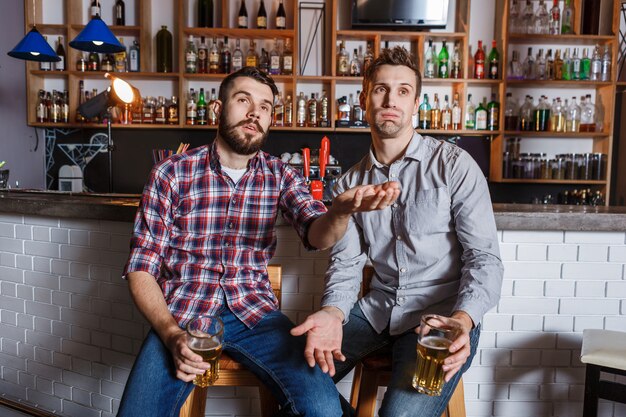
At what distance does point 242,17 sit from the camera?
4141 millimetres

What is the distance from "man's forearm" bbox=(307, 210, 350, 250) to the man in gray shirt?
158 mm

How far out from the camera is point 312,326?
4.42 ft

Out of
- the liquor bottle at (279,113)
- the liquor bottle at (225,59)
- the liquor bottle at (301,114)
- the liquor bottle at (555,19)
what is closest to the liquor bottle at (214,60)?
the liquor bottle at (225,59)

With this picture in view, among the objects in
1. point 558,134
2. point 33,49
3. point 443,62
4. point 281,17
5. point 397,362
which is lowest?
point 397,362

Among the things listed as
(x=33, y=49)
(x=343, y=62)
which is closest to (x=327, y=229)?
(x=33, y=49)

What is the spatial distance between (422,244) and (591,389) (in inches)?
24.2

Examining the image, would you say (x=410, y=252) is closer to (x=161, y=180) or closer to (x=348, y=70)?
(x=161, y=180)

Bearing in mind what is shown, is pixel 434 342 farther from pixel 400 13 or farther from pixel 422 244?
pixel 400 13

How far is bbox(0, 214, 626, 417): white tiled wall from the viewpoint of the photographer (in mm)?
1993

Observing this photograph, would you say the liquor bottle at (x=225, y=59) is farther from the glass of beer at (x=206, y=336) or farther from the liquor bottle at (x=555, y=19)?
the glass of beer at (x=206, y=336)

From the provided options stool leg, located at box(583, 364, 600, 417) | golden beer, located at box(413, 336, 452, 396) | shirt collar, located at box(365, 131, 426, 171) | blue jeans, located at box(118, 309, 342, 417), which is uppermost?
shirt collar, located at box(365, 131, 426, 171)

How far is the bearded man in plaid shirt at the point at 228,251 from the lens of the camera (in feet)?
4.43

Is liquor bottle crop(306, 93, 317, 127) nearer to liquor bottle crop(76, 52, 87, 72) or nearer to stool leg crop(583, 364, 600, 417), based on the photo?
liquor bottle crop(76, 52, 87, 72)

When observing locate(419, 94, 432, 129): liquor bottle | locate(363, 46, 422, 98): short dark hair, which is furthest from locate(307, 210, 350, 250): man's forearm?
locate(419, 94, 432, 129): liquor bottle
